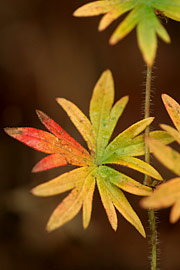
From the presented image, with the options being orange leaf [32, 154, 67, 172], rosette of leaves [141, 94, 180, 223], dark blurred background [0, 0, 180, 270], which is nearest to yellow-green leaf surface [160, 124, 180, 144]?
rosette of leaves [141, 94, 180, 223]

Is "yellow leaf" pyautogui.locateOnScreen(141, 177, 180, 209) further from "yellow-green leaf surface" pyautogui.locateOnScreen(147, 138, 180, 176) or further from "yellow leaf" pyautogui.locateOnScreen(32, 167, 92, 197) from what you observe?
"yellow leaf" pyautogui.locateOnScreen(32, 167, 92, 197)

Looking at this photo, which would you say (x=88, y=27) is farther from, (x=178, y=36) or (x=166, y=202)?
(x=166, y=202)

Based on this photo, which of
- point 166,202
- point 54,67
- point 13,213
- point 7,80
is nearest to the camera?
point 166,202

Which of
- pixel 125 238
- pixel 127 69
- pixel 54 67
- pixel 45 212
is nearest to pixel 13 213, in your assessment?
pixel 45 212

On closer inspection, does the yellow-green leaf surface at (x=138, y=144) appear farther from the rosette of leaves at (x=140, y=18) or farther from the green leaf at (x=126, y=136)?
the rosette of leaves at (x=140, y=18)

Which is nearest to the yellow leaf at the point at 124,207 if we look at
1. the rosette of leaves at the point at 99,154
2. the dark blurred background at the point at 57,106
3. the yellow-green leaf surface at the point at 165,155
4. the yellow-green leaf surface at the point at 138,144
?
the rosette of leaves at the point at 99,154

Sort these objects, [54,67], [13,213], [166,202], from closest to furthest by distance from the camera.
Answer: [166,202] < [13,213] < [54,67]
